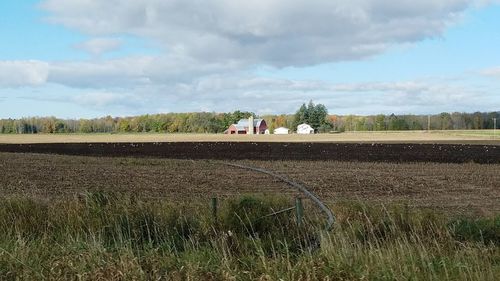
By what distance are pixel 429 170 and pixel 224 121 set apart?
161 m

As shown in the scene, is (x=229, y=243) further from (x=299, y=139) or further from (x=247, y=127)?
(x=247, y=127)

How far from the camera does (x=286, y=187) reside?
24656 mm

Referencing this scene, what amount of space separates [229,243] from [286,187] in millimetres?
15907

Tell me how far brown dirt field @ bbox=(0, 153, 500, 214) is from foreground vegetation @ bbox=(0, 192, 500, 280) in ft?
22.4

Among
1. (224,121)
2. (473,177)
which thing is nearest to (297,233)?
(473,177)

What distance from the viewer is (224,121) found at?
637ft

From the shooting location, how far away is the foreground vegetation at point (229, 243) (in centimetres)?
664

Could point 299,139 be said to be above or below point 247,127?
below

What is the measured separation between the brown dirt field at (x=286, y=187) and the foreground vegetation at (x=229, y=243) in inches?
269

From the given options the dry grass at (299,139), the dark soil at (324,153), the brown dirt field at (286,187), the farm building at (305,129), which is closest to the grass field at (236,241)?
the brown dirt field at (286,187)

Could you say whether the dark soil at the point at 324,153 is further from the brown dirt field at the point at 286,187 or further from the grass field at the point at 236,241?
the grass field at the point at 236,241

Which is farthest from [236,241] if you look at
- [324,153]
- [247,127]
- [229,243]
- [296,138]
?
[247,127]

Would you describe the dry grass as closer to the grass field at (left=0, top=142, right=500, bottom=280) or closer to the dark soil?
the dark soil

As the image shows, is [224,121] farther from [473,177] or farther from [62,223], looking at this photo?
[62,223]
